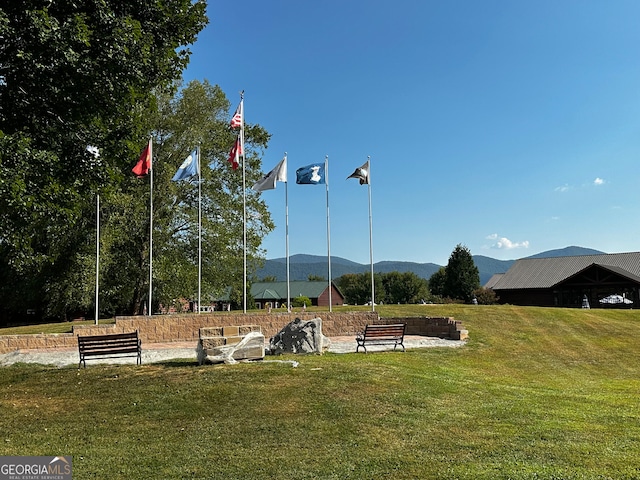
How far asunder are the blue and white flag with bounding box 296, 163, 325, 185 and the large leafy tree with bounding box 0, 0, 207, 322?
976 cm

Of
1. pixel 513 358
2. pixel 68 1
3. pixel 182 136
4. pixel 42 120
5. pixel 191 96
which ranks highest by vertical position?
pixel 191 96

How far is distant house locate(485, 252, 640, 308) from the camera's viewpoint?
45.6m

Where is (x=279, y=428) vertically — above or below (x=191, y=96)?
below

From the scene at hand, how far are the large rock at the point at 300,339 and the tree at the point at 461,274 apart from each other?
56.3 meters

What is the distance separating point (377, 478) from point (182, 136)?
27.9m

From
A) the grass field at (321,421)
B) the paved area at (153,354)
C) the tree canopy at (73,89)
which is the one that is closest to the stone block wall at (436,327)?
the paved area at (153,354)

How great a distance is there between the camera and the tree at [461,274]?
6762cm

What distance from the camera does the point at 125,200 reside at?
1044 inches

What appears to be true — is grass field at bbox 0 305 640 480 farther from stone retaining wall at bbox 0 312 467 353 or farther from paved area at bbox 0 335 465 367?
stone retaining wall at bbox 0 312 467 353

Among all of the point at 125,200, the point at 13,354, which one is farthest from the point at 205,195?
the point at 13,354

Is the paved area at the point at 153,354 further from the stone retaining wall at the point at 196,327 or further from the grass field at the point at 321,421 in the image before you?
the grass field at the point at 321,421

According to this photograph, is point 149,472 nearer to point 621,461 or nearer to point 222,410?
point 222,410

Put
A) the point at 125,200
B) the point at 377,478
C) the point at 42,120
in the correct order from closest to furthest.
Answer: the point at 377,478 → the point at 42,120 → the point at 125,200

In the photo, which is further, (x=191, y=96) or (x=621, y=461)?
(x=191, y=96)
